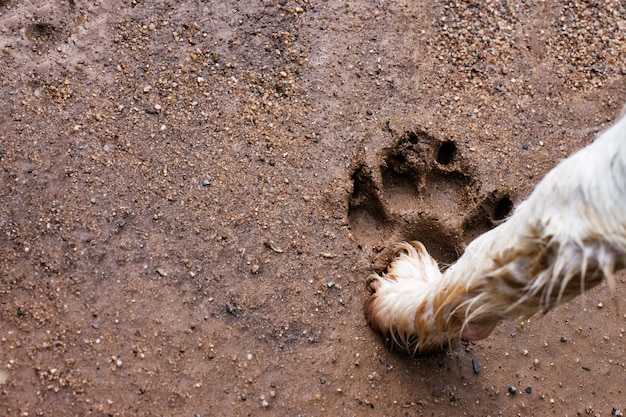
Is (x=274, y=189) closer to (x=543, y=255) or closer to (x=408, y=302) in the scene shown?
(x=408, y=302)

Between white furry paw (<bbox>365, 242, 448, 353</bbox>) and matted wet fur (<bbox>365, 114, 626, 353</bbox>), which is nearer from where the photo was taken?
matted wet fur (<bbox>365, 114, 626, 353</bbox>)

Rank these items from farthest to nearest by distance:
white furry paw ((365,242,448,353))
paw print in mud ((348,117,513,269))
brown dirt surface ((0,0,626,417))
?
1. paw print in mud ((348,117,513,269))
2. brown dirt surface ((0,0,626,417))
3. white furry paw ((365,242,448,353))

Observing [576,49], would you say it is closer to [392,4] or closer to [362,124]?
[392,4]

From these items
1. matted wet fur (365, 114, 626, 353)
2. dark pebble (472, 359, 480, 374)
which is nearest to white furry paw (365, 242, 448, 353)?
matted wet fur (365, 114, 626, 353)

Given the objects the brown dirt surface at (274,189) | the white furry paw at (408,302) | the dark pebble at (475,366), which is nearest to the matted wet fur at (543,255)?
the white furry paw at (408,302)

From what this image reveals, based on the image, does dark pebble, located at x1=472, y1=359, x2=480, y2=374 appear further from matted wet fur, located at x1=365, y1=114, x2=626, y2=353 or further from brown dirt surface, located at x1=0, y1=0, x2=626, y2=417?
matted wet fur, located at x1=365, y1=114, x2=626, y2=353

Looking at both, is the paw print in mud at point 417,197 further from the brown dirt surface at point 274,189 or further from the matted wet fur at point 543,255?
the matted wet fur at point 543,255

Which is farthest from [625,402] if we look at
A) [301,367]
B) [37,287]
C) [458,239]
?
[37,287]
